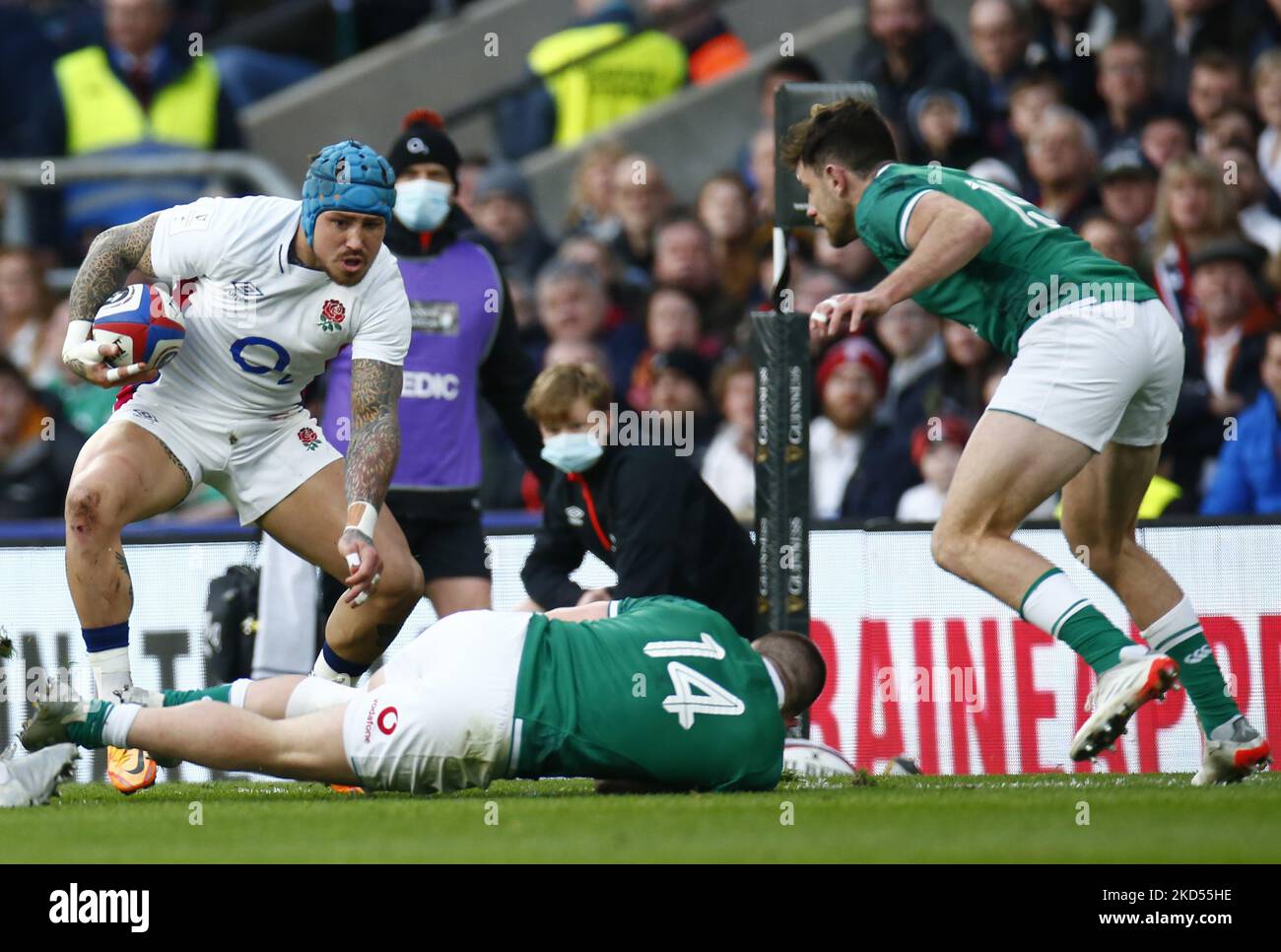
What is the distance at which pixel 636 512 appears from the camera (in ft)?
26.4

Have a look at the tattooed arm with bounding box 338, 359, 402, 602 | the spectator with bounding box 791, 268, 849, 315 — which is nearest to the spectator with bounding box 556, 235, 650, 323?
the spectator with bounding box 791, 268, 849, 315

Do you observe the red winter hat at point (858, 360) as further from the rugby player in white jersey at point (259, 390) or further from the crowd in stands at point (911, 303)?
the rugby player in white jersey at point (259, 390)

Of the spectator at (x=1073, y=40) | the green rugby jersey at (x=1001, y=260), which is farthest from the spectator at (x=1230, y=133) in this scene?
the green rugby jersey at (x=1001, y=260)

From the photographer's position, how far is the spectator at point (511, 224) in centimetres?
1330

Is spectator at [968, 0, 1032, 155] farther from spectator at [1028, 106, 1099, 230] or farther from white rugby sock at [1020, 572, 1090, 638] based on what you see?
white rugby sock at [1020, 572, 1090, 638]

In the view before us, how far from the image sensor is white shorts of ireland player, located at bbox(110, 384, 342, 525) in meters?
7.41

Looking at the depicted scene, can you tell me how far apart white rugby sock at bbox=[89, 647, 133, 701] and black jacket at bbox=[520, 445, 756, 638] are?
1917mm

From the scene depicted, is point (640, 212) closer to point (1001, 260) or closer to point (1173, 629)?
point (1001, 260)

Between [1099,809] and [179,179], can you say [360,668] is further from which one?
[179,179]

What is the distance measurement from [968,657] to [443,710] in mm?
3845

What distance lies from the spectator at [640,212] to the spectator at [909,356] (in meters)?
1.89

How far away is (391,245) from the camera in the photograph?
30.1 feet

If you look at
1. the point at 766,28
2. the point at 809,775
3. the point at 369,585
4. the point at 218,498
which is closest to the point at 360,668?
the point at 369,585

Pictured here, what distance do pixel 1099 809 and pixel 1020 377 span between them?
1514mm
